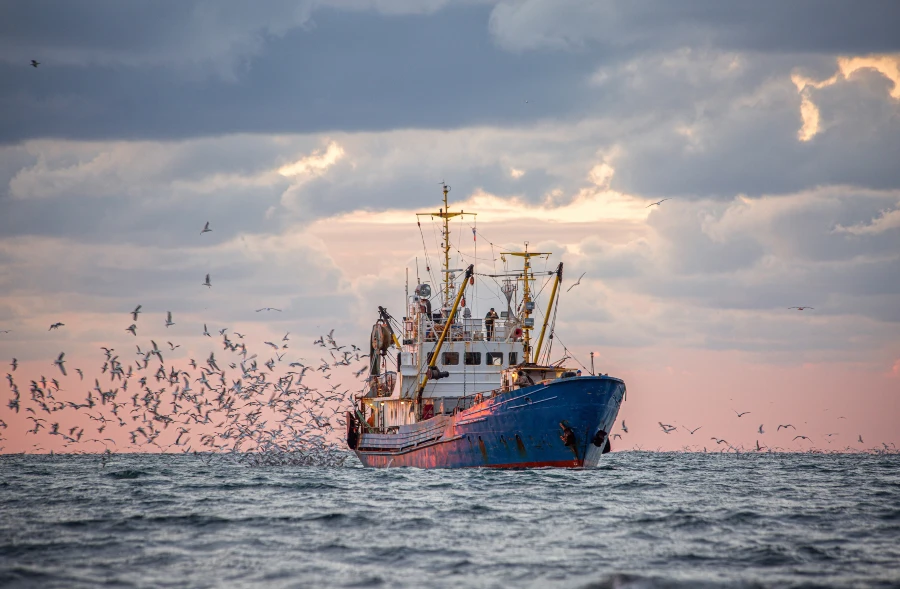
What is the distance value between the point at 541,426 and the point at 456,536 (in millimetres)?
22370

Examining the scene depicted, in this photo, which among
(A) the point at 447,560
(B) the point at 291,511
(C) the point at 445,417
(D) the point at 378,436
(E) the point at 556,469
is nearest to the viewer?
(A) the point at 447,560

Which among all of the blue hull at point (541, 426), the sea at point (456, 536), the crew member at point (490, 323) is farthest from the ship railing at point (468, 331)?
the sea at point (456, 536)

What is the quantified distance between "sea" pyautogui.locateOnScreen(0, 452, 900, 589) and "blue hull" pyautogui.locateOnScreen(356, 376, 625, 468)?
325 centimetres

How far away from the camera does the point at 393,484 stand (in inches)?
2093

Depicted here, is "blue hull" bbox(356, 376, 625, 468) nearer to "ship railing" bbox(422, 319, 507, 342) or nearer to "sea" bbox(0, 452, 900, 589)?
"sea" bbox(0, 452, 900, 589)

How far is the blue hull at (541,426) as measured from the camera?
52906mm

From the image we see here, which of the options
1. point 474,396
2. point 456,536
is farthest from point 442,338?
point 456,536

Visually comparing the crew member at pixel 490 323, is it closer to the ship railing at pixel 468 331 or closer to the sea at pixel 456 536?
the ship railing at pixel 468 331

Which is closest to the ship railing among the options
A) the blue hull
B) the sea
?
the blue hull

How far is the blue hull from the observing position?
5291 centimetres

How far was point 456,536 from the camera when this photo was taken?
3188 centimetres

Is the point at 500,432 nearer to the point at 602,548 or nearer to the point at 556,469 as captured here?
the point at 556,469

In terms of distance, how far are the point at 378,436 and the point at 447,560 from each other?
150ft

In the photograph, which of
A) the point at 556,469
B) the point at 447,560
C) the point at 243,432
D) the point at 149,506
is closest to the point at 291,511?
the point at 149,506
